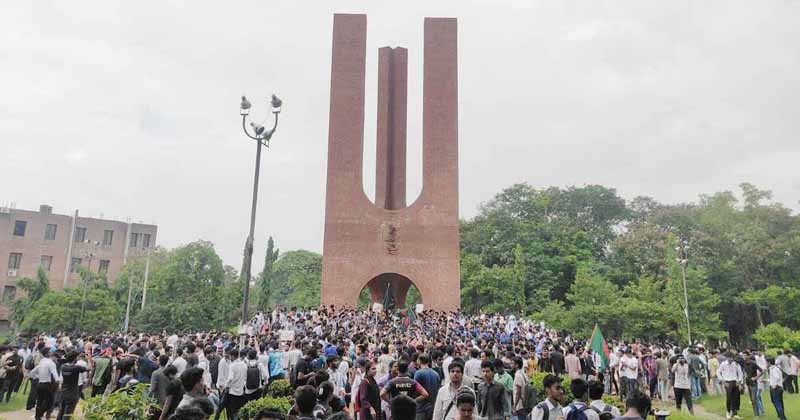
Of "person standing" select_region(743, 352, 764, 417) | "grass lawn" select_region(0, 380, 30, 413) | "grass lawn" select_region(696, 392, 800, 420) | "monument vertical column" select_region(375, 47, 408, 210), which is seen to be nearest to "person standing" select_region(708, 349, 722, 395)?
"grass lawn" select_region(696, 392, 800, 420)

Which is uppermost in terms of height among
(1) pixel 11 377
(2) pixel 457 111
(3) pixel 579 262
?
(2) pixel 457 111

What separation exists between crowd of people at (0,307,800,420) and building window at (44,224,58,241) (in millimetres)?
31181

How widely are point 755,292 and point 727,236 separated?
4.25 m

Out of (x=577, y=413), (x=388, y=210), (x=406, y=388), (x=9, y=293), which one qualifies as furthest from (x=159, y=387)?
(x=9, y=293)

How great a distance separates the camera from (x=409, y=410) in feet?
13.1

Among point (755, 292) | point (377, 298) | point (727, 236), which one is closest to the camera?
point (377, 298)

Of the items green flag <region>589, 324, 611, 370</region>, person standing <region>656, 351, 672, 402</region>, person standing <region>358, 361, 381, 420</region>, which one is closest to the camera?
person standing <region>358, 361, 381, 420</region>

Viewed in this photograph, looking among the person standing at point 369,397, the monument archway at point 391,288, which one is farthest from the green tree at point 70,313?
the person standing at point 369,397

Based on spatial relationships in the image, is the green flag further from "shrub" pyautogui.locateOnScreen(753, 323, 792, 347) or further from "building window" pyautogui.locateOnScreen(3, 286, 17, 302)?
"building window" pyautogui.locateOnScreen(3, 286, 17, 302)

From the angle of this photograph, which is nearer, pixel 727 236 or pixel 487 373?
pixel 487 373

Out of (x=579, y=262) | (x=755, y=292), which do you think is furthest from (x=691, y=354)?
(x=579, y=262)

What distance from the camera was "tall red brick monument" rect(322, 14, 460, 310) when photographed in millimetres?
22844

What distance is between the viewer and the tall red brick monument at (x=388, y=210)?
22844 mm

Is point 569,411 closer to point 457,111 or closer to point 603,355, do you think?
point 603,355
